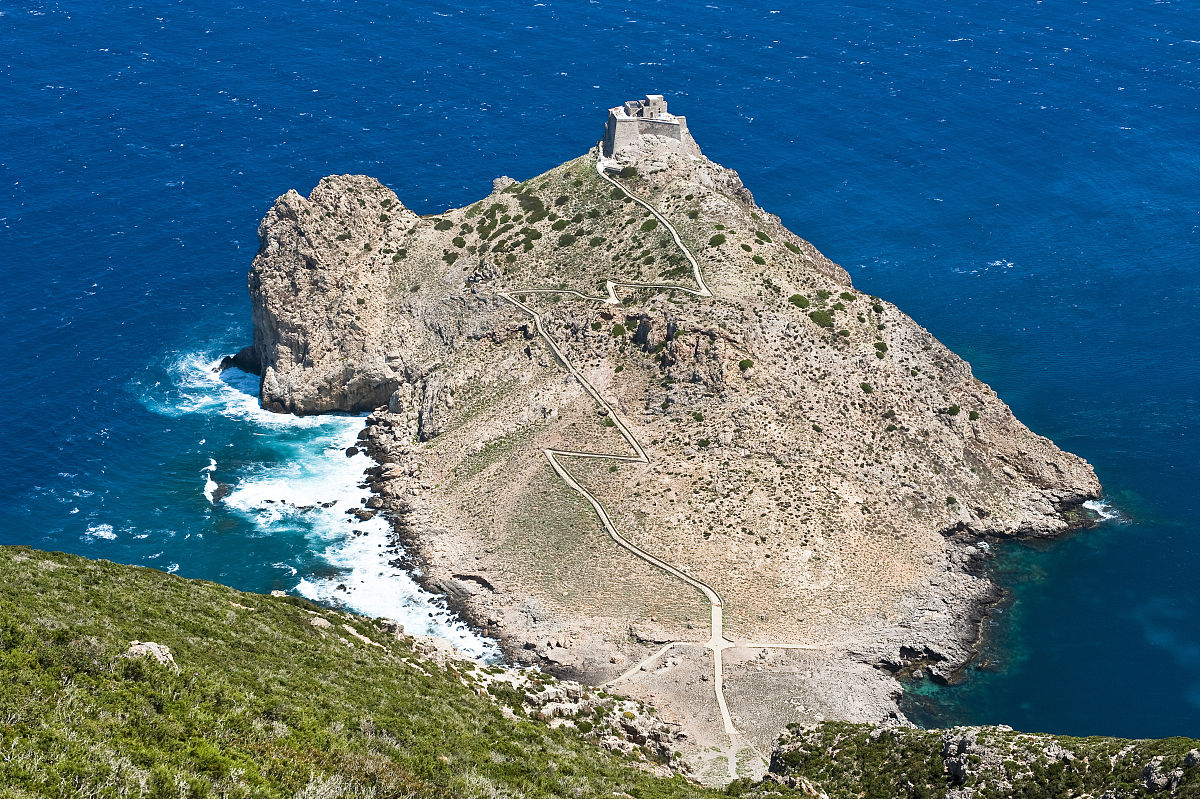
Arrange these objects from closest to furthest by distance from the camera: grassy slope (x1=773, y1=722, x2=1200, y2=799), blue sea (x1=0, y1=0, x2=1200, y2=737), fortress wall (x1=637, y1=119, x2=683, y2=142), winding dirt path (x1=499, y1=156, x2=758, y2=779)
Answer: grassy slope (x1=773, y1=722, x2=1200, y2=799) → winding dirt path (x1=499, y1=156, x2=758, y2=779) → blue sea (x1=0, y1=0, x2=1200, y2=737) → fortress wall (x1=637, y1=119, x2=683, y2=142)

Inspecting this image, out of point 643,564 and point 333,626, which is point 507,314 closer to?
point 643,564

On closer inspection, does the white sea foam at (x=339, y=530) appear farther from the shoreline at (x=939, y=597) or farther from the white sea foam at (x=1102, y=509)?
the white sea foam at (x=1102, y=509)

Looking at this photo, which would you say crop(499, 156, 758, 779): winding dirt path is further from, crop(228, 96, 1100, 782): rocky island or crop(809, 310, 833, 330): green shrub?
crop(809, 310, 833, 330): green shrub

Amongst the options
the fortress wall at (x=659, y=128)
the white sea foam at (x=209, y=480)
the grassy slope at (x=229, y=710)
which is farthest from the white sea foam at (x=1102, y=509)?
the white sea foam at (x=209, y=480)

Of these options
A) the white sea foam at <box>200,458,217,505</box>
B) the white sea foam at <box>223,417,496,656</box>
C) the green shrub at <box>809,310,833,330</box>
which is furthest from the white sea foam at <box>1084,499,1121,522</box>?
the white sea foam at <box>200,458,217,505</box>

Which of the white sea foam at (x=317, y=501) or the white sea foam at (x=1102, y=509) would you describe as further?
the white sea foam at (x=1102, y=509)

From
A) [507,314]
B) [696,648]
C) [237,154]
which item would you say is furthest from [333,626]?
[237,154]

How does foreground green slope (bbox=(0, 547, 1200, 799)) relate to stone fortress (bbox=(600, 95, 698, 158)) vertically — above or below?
below
